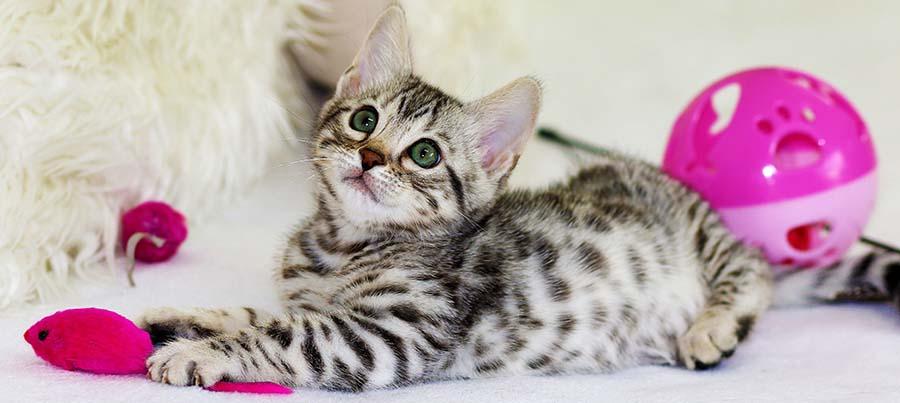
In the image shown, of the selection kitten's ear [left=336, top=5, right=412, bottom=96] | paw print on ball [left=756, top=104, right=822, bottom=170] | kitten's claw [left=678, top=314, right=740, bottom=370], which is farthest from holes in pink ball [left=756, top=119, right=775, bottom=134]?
kitten's ear [left=336, top=5, right=412, bottom=96]

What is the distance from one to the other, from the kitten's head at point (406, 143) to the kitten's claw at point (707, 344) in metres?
0.38

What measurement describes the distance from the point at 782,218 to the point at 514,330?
0.66 metres

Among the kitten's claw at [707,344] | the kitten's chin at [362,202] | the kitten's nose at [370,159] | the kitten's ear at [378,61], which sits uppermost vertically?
the kitten's ear at [378,61]

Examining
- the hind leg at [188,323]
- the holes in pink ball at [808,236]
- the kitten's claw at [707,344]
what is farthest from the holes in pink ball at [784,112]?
the hind leg at [188,323]

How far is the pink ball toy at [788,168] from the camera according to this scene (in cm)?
179

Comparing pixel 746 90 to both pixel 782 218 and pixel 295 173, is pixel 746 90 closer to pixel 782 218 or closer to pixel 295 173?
pixel 782 218

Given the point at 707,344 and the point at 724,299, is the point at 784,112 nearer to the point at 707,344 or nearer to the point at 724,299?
the point at 724,299

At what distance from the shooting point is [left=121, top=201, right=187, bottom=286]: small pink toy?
1750 mm

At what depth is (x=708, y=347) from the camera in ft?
4.91

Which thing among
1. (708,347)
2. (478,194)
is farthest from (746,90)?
(478,194)

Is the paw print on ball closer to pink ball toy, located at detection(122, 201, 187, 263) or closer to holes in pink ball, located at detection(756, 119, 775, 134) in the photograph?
holes in pink ball, located at detection(756, 119, 775, 134)

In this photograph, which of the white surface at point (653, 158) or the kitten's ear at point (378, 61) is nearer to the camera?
the white surface at point (653, 158)

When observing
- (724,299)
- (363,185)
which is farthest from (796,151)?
(363,185)

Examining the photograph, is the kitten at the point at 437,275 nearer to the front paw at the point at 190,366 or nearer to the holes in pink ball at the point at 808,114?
the front paw at the point at 190,366
